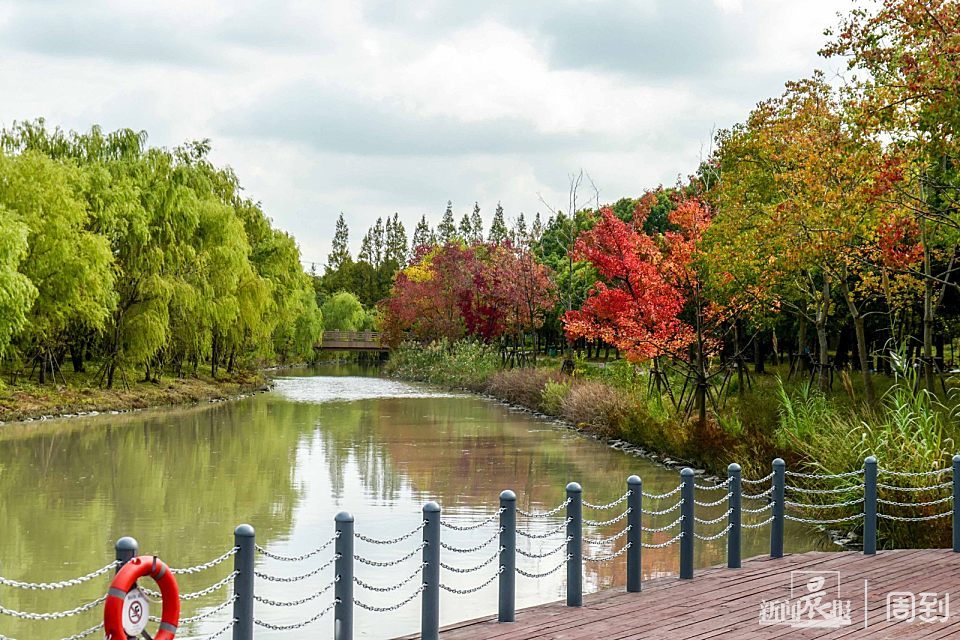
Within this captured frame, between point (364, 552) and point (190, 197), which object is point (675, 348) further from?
point (190, 197)

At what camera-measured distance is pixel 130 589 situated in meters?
6.17

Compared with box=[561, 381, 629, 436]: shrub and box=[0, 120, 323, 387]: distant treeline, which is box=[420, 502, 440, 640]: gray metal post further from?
box=[0, 120, 323, 387]: distant treeline

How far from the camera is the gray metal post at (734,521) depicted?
34.6 ft

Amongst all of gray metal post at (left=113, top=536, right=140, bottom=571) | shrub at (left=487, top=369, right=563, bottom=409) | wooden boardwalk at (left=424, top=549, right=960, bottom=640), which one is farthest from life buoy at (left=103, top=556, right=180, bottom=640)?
shrub at (left=487, top=369, right=563, bottom=409)

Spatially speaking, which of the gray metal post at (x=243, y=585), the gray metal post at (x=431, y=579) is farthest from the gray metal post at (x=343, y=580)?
the gray metal post at (x=243, y=585)

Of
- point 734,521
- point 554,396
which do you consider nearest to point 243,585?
point 734,521

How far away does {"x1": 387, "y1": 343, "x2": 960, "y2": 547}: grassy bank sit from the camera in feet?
A: 44.0

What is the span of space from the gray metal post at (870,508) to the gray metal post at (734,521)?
5.37 ft

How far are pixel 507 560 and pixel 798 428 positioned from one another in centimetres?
1016

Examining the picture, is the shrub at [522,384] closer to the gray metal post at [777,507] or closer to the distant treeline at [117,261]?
the distant treeline at [117,261]

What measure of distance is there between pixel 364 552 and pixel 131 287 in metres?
27.7

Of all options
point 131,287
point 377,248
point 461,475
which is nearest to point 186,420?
point 131,287

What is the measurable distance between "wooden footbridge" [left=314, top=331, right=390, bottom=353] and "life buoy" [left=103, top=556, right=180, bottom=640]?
8411cm

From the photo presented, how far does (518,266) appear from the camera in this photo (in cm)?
5238
